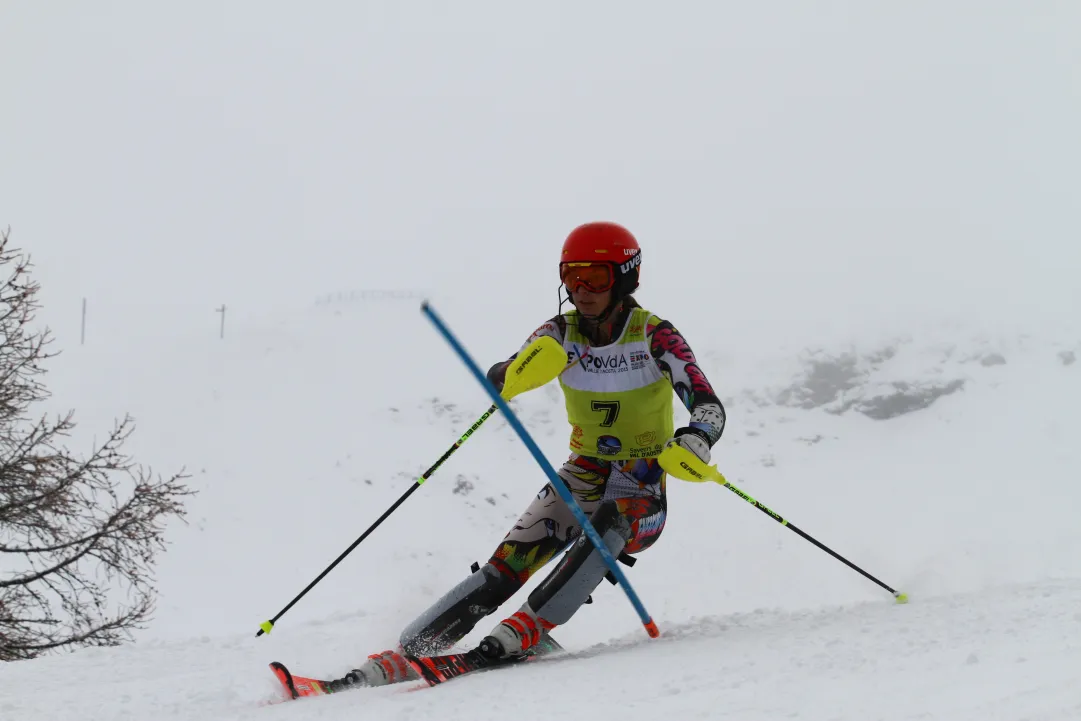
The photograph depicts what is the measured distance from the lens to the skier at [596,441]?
4.70 meters

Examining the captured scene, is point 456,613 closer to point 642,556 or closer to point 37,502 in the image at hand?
point 37,502

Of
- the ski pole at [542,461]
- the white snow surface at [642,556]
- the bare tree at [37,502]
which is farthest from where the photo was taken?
the bare tree at [37,502]

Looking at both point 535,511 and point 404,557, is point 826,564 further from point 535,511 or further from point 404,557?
point 535,511

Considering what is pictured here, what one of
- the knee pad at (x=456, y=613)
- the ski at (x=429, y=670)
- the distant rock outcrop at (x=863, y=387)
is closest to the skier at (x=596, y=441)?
the knee pad at (x=456, y=613)

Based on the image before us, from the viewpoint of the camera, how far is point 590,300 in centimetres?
504

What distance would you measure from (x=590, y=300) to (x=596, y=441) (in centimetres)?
89

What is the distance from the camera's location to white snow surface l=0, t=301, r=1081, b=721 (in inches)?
128

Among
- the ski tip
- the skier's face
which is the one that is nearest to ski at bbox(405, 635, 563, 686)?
the ski tip

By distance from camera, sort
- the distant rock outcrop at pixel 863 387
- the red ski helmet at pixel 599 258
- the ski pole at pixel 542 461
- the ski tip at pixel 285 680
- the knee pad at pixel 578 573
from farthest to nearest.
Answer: the distant rock outcrop at pixel 863 387 < the red ski helmet at pixel 599 258 < the knee pad at pixel 578 573 < the ski pole at pixel 542 461 < the ski tip at pixel 285 680

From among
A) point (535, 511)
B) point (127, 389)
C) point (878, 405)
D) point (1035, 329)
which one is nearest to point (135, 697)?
point (535, 511)

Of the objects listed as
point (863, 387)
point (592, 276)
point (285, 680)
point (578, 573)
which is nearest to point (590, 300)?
point (592, 276)

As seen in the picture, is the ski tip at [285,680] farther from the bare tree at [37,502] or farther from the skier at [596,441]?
the bare tree at [37,502]

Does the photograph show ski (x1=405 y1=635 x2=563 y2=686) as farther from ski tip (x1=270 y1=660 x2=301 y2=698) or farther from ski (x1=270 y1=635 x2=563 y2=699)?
Result: ski tip (x1=270 y1=660 x2=301 y2=698)

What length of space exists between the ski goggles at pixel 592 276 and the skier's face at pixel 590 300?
0.07 ft
